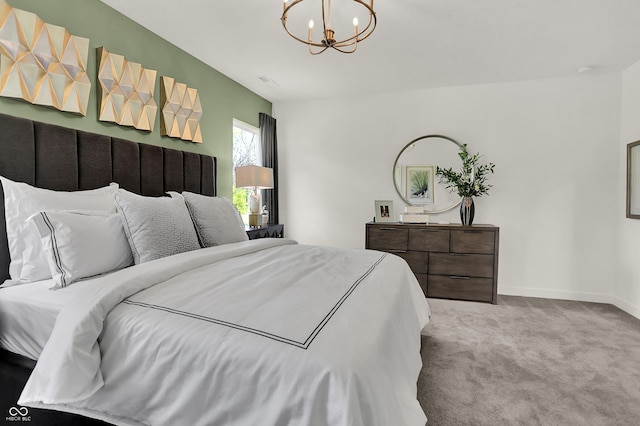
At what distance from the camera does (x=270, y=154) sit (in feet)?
15.2

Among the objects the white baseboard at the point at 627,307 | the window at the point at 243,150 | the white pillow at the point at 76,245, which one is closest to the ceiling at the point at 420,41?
the window at the point at 243,150

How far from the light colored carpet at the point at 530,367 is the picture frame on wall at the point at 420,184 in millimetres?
1473

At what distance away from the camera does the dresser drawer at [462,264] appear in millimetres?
3611

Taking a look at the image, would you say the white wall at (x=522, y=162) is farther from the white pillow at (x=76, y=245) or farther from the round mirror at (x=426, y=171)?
the white pillow at (x=76, y=245)

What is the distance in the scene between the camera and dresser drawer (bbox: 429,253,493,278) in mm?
3611

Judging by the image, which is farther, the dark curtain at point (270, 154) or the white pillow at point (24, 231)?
the dark curtain at point (270, 154)

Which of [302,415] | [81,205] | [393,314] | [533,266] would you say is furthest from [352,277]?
[533,266]

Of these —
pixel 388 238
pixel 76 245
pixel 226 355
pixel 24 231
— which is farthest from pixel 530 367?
pixel 24 231

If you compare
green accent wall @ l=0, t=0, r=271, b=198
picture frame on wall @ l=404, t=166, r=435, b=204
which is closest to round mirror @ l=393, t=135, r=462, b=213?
picture frame on wall @ l=404, t=166, r=435, b=204

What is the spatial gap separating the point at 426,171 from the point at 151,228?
11.0 ft

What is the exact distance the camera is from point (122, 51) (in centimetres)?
258

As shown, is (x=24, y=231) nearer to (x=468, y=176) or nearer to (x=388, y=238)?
(x=388, y=238)

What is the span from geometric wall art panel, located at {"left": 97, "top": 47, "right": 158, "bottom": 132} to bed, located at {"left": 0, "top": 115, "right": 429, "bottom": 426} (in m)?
0.52

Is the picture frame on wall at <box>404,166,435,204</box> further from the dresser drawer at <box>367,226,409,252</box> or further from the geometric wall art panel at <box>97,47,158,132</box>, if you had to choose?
the geometric wall art panel at <box>97,47,158,132</box>
